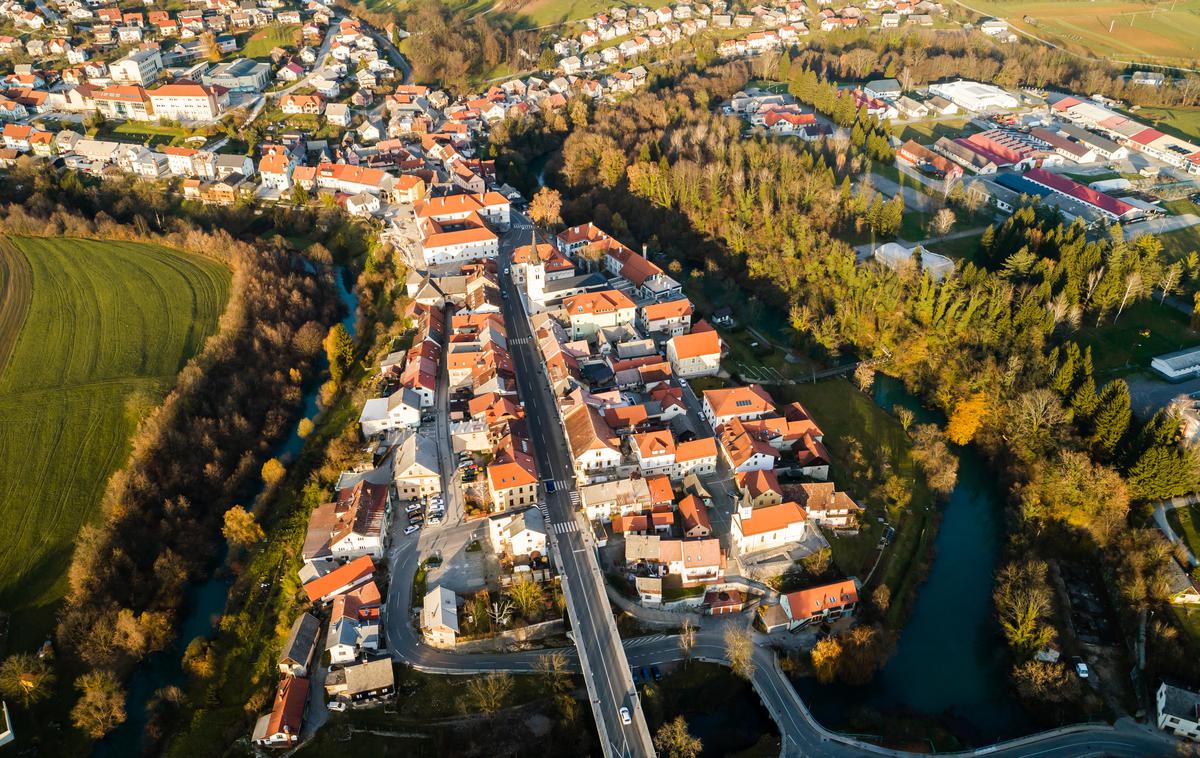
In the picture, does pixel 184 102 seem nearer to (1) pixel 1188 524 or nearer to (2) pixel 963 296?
(2) pixel 963 296

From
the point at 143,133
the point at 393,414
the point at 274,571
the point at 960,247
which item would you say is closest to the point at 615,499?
the point at 393,414

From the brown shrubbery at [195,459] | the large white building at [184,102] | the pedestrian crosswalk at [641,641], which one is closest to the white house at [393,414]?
the brown shrubbery at [195,459]

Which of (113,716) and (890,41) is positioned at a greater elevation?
(890,41)

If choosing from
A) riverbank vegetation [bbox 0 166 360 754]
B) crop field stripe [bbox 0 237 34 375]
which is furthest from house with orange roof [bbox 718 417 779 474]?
crop field stripe [bbox 0 237 34 375]

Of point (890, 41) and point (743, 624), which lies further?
point (890, 41)

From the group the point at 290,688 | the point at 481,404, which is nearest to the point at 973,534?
the point at 481,404

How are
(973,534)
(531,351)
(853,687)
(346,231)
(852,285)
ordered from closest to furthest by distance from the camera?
(853,687) → (973,534) → (531,351) → (852,285) → (346,231)

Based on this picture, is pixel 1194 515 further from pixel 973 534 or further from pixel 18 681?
pixel 18 681

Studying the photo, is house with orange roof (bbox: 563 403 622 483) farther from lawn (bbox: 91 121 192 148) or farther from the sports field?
the sports field
